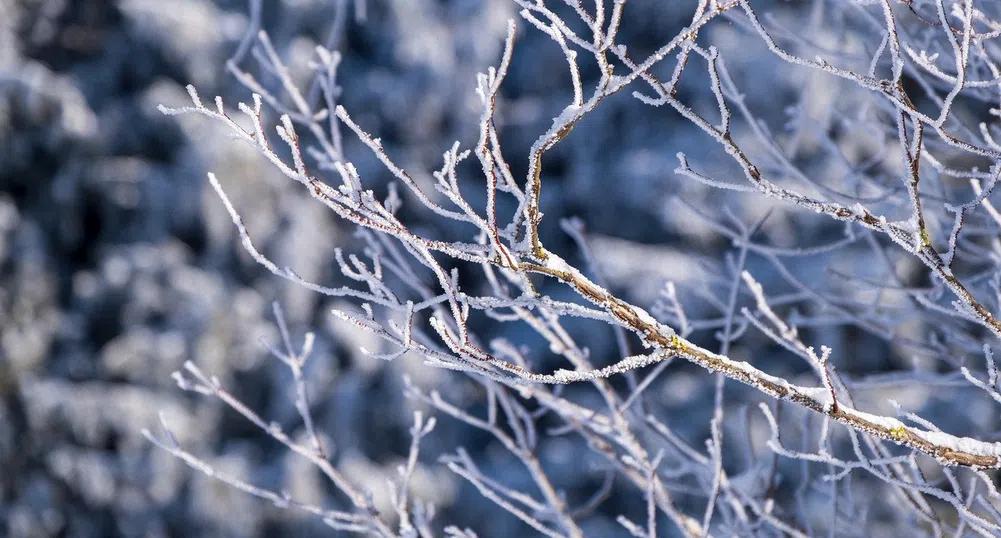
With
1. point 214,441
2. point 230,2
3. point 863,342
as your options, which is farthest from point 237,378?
point 863,342

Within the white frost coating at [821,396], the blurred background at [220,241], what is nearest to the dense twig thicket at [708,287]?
the white frost coating at [821,396]

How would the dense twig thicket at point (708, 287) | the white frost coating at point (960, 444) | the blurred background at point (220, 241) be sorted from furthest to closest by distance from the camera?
the blurred background at point (220, 241) → the white frost coating at point (960, 444) → the dense twig thicket at point (708, 287)

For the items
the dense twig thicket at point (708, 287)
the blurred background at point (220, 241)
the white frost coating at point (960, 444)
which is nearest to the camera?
the dense twig thicket at point (708, 287)

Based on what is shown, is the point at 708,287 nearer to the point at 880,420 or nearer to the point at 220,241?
the point at 880,420

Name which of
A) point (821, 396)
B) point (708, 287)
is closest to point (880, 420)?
point (821, 396)

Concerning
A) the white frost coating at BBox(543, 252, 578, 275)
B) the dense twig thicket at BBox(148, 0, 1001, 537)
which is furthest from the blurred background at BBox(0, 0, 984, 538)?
the white frost coating at BBox(543, 252, 578, 275)

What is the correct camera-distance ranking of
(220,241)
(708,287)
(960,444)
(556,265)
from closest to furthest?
(556,265) → (960,444) → (708,287) → (220,241)

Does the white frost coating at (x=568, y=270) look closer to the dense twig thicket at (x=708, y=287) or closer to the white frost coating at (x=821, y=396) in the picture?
Result: the dense twig thicket at (x=708, y=287)

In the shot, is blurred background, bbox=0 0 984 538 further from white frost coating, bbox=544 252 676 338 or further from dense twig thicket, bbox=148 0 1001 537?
white frost coating, bbox=544 252 676 338

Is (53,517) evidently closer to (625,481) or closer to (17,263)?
(17,263)
